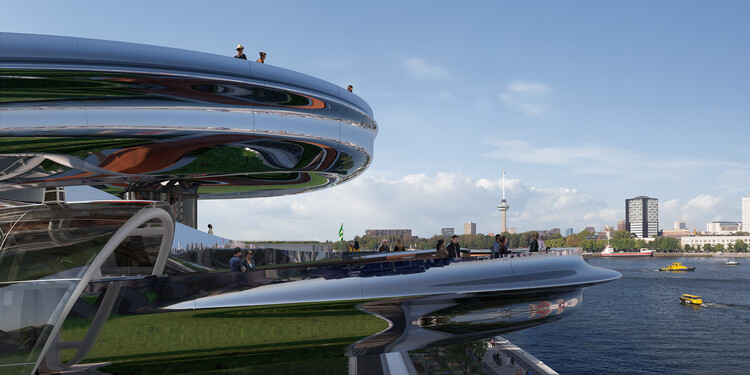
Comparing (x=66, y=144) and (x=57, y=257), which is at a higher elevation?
(x=66, y=144)

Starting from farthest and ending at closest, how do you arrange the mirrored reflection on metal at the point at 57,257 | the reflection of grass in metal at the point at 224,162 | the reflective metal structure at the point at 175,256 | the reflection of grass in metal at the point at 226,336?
the reflection of grass in metal at the point at 224,162, the reflection of grass in metal at the point at 226,336, the mirrored reflection on metal at the point at 57,257, the reflective metal structure at the point at 175,256

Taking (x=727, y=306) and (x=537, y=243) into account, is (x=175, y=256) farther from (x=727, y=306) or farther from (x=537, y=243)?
(x=727, y=306)

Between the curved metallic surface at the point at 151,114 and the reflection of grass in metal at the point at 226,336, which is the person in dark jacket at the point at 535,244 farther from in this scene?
the curved metallic surface at the point at 151,114

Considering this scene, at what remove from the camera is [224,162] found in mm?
11781

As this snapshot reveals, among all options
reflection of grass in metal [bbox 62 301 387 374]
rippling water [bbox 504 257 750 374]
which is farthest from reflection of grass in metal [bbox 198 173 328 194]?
rippling water [bbox 504 257 750 374]

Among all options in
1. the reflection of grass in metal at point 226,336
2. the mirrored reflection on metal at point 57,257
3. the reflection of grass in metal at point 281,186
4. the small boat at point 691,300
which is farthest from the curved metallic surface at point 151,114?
the small boat at point 691,300

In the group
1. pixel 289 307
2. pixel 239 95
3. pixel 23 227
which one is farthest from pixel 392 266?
pixel 23 227

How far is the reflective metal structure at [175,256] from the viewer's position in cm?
924

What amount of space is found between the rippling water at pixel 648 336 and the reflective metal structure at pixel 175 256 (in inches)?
1726

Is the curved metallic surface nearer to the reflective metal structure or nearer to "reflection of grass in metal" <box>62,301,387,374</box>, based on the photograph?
the reflective metal structure

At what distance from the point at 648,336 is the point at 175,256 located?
64.0 meters

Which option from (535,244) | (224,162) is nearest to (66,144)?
(224,162)

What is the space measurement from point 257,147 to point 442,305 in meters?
5.04

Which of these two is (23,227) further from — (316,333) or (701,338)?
(701,338)
